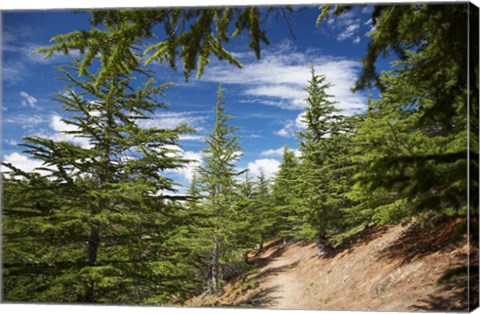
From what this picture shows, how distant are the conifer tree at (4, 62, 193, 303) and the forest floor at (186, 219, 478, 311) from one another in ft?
4.93

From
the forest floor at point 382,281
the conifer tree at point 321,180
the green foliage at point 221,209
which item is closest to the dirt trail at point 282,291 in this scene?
the forest floor at point 382,281

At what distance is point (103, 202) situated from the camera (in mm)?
7316

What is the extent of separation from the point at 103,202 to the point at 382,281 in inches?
220

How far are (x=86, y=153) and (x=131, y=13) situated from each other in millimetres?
→ 4487

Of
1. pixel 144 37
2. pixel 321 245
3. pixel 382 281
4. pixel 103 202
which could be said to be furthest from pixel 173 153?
pixel 321 245

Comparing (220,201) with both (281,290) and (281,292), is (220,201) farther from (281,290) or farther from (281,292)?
(281,292)

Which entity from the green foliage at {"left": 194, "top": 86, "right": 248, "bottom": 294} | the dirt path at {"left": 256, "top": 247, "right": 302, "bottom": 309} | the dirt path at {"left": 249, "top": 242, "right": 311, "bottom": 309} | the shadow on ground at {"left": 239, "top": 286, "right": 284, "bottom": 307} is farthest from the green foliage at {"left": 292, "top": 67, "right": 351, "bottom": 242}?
the shadow on ground at {"left": 239, "top": 286, "right": 284, "bottom": 307}

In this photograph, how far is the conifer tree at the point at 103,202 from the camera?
22.4ft

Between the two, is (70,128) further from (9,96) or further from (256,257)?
(256,257)

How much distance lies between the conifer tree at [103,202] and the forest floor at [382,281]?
1501 mm

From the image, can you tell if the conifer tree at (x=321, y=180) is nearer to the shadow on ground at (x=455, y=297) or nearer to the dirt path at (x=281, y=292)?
the dirt path at (x=281, y=292)

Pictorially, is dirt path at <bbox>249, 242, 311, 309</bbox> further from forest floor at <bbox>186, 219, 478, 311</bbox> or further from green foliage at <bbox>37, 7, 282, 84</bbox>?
green foliage at <bbox>37, 7, 282, 84</bbox>

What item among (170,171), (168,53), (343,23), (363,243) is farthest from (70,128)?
(363,243)

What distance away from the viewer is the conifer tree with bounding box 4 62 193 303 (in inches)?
269
